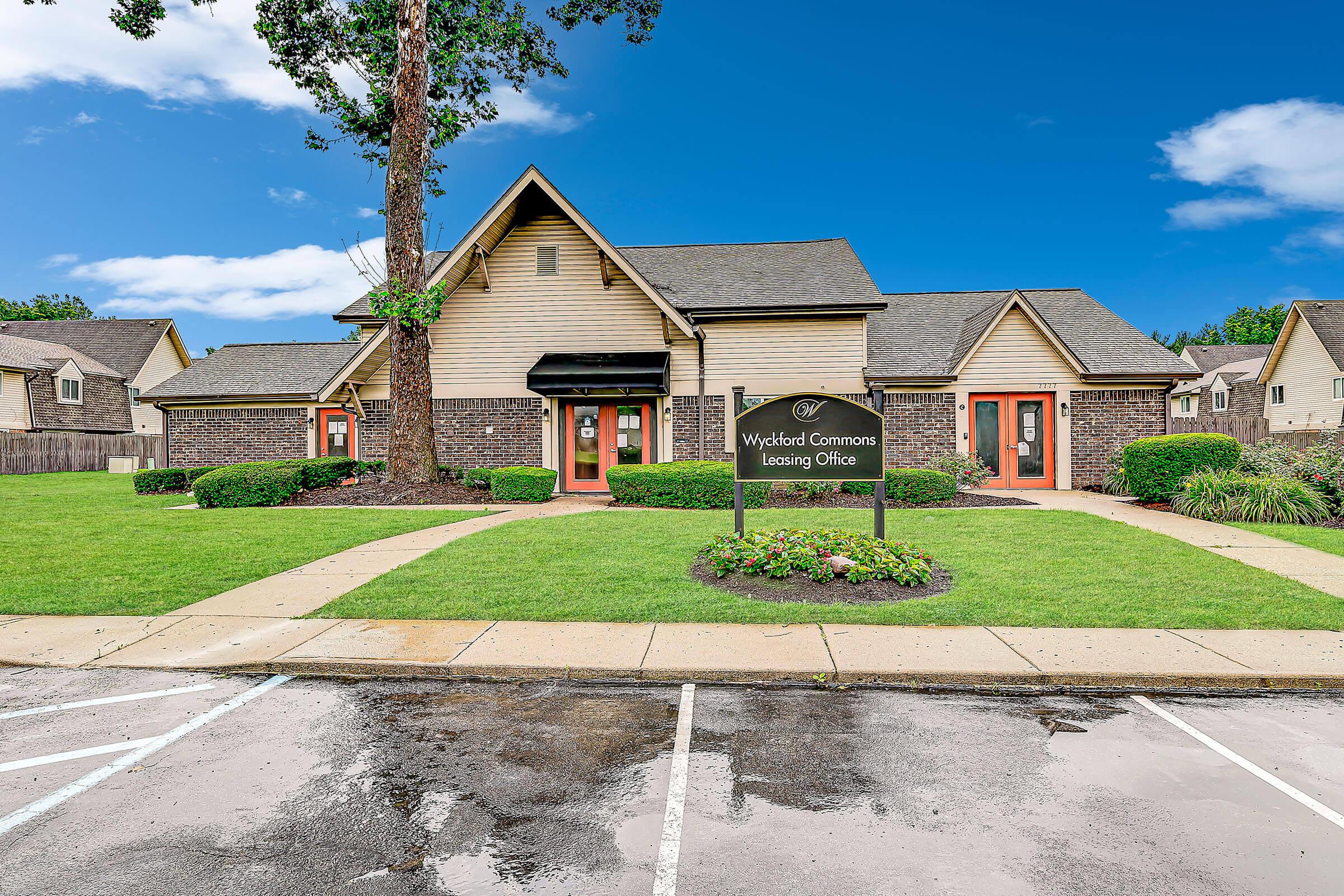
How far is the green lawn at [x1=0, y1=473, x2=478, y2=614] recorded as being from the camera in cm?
757

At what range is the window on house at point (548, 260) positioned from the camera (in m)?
18.8

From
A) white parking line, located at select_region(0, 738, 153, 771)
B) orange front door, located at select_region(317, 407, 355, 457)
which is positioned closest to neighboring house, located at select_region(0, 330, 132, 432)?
orange front door, located at select_region(317, 407, 355, 457)

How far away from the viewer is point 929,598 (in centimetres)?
720

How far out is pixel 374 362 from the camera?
1878cm

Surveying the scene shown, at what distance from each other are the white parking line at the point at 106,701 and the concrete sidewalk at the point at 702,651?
36cm

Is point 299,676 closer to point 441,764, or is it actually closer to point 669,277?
point 441,764

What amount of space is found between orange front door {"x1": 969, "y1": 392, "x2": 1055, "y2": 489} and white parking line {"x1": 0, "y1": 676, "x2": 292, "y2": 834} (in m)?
17.6

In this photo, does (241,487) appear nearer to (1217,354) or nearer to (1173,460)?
(1173,460)

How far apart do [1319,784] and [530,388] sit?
16083mm

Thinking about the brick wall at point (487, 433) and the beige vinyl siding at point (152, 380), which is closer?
the brick wall at point (487, 433)

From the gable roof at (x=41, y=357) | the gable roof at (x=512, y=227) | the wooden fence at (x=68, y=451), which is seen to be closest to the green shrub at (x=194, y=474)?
the gable roof at (x=512, y=227)

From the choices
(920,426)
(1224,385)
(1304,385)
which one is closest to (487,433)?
(920,426)

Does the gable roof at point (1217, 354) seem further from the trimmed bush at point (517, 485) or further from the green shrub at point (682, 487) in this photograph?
the trimmed bush at point (517, 485)

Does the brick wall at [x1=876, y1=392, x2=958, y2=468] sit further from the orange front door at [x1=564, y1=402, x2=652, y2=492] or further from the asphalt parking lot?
the asphalt parking lot
